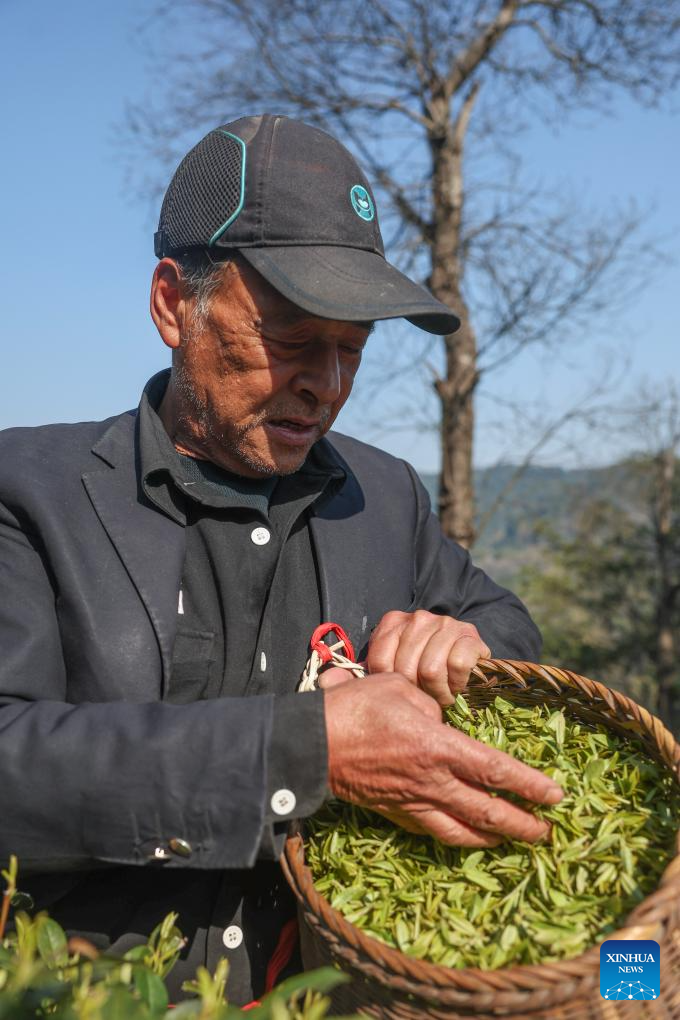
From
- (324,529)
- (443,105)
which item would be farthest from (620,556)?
(324,529)

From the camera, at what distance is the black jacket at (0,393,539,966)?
1583 mm

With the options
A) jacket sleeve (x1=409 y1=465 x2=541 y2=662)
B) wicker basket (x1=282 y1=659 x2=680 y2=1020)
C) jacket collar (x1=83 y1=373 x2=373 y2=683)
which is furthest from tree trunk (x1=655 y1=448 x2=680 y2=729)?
wicker basket (x1=282 y1=659 x2=680 y2=1020)

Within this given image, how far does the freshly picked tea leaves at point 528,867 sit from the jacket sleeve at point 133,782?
25 cm

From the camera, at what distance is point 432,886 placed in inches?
62.8

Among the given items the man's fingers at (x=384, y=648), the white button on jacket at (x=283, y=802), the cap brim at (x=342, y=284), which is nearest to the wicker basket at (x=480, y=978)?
the white button on jacket at (x=283, y=802)

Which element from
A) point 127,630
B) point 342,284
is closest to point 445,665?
point 127,630

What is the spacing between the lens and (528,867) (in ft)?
5.23

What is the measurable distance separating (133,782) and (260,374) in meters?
0.97

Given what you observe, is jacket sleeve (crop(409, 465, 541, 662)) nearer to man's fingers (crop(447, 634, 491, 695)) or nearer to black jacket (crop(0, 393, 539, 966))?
black jacket (crop(0, 393, 539, 966))

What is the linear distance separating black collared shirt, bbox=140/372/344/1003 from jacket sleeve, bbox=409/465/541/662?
0.44 m

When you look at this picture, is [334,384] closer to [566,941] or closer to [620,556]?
[566,941]

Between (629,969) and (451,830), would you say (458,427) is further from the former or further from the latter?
(629,969)

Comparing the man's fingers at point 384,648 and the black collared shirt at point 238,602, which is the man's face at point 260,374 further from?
the man's fingers at point 384,648

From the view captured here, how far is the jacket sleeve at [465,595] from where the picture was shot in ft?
8.42
